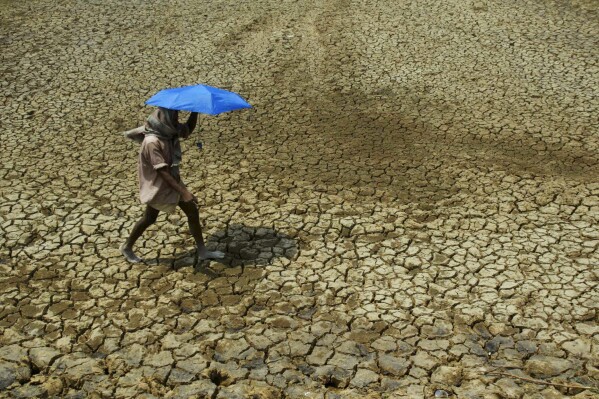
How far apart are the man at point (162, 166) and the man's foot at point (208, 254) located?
0.65ft

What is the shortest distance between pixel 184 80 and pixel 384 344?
5.91 meters

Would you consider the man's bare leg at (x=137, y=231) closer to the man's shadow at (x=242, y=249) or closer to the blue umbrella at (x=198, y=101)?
the man's shadow at (x=242, y=249)

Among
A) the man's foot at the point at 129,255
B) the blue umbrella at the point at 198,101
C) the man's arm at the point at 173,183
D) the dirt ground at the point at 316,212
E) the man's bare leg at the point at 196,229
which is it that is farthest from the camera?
the man's foot at the point at 129,255

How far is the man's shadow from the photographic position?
6.44 m

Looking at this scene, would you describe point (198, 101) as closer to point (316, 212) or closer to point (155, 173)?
point (155, 173)

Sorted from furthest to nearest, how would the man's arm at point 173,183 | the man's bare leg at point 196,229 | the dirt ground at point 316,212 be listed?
the man's bare leg at point 196,229, the man's arm at point 173,183, the dirt ground at point 316,212

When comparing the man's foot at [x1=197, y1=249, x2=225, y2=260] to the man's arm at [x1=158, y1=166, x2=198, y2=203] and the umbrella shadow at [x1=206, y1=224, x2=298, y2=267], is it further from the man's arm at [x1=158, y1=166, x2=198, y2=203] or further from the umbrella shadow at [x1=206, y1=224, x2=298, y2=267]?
the man's arm at [x1=158, y1=166, x2=198, y2=203]

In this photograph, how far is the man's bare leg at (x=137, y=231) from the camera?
6285 millimetres

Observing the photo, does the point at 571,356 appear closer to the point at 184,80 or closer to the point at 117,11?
the point at 184,80

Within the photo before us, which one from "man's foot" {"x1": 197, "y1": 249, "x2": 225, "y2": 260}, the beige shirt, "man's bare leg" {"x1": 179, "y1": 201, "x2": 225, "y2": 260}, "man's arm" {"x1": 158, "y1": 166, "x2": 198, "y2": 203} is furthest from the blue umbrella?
"man's foot" {"x1": 197, "y1": 249, "x2": 225, "y2": 260}

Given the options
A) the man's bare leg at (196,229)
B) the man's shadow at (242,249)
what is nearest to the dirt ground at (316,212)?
the man's shadow at (242,249)

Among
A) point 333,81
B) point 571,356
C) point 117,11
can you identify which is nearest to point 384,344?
point 571,356

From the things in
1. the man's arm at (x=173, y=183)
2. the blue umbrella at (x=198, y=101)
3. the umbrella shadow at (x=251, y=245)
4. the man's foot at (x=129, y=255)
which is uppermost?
the blue umbrella at (x=198, y=101)

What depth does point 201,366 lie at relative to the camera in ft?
17.5
